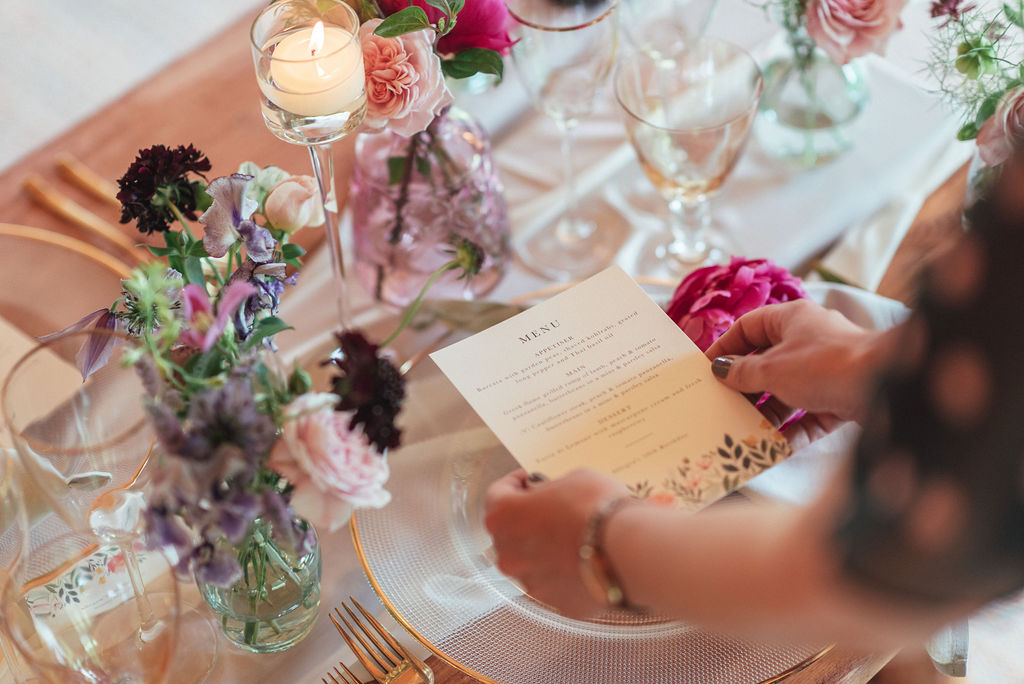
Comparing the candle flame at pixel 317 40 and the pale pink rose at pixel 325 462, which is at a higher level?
the candle flame at pixel 317 40

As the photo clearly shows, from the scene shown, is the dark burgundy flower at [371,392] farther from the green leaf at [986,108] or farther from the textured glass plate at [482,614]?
the green leaf at [986,108]

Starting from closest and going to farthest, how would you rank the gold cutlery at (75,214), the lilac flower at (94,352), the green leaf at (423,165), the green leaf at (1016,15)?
1. the lilac flower at (94,352)
2. the green leaf at (1016,15)
3. the green leaf at (423,165)
4. the gold cutlery at (75,214)

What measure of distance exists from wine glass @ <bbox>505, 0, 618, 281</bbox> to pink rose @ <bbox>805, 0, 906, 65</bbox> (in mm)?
215

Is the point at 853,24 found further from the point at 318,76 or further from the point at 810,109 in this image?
the point at 318,76

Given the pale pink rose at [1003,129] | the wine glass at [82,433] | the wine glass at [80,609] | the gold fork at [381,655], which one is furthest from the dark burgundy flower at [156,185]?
the pale pink rose at [1003,129]

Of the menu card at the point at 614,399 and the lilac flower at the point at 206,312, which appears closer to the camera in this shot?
the lilac flower at the point at 206,312

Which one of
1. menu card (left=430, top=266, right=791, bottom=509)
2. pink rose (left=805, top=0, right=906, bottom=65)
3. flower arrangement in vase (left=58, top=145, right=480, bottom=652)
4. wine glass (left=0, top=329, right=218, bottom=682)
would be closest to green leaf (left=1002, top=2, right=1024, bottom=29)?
pink rose (left=805, top=0, right=906, bottom=65)

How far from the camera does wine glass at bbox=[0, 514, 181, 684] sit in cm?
57

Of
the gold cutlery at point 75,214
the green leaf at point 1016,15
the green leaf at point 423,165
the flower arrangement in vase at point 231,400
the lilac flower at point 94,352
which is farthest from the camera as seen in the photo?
the gold cutlery at point 75,214

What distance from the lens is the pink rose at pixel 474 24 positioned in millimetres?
746

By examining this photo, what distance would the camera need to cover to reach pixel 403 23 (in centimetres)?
71

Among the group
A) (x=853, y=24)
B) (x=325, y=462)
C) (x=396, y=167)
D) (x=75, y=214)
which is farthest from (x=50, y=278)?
(x=853, y=24)

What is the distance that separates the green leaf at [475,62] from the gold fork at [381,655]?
1.51 feet

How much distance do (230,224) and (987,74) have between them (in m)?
0.67
